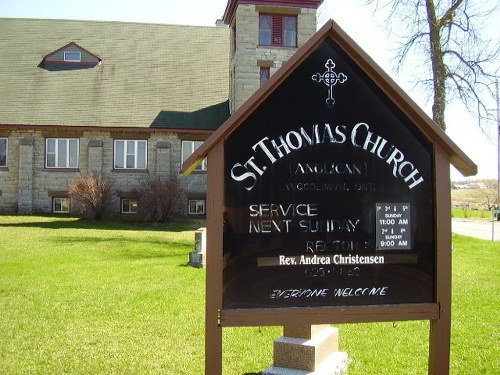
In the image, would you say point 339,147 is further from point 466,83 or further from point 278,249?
point 466,83

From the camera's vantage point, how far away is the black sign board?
4395 millimetres

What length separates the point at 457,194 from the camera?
7806cm

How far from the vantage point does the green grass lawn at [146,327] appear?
6.62 metres

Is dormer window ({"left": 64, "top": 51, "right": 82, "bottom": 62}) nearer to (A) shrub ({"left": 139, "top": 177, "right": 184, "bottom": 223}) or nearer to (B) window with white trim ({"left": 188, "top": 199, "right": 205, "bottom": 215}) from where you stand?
(A) shrub ({"left": 139, "top": 177, "right": 184, "bottom": 223})

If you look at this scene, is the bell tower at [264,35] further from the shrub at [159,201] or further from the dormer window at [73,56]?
the dormer window at [73,56]

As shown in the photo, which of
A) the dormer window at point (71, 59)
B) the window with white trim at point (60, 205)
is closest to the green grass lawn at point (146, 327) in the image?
the window with white trim at point (60, 205)

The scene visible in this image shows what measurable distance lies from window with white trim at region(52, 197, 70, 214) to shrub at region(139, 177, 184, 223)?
4884 millimetres

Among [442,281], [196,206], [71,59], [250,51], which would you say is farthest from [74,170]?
[442,281]

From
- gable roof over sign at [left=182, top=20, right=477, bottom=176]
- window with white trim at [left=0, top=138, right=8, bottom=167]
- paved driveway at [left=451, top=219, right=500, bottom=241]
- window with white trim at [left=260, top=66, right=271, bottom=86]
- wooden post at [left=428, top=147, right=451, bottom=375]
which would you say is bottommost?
paved driveway at [left=451, top=219, right=500, bottom=241]

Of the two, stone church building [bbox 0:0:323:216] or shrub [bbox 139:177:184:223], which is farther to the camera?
stone church building [bbox 0:0:323:216]

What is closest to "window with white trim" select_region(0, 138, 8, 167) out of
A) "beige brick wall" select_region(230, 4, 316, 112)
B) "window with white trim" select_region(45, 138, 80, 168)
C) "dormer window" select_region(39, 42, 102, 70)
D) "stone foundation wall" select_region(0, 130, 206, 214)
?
"stone foundation wall" select_region(0, 130, 206, 214)

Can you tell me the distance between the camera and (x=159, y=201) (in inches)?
1025

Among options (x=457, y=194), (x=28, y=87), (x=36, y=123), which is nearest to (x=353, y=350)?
(x=36, y=123)

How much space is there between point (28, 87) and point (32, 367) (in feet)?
88.8
